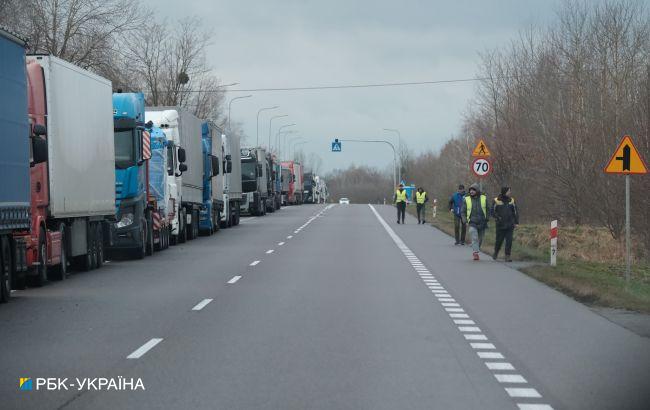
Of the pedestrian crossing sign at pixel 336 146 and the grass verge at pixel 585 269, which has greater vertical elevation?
the pedestrian crossing sign at pixel 336 146

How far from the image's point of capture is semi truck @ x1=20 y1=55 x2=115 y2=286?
20188mm

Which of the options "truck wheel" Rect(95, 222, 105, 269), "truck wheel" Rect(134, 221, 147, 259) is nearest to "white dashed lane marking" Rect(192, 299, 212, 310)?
"truck wheel" Rect(95, 222, 105, 269)

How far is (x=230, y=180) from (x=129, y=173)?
22261 millimetres

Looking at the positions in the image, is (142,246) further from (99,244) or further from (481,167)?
(481,167)

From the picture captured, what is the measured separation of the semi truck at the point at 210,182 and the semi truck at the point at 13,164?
23.3 metres

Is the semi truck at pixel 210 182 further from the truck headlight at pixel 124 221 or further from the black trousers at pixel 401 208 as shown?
the truck headlight at pixel 124 221

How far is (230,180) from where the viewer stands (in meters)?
50.1

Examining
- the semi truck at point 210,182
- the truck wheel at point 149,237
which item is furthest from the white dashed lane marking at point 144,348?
the semi truck at point 210,182

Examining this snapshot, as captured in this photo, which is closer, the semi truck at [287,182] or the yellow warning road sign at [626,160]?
the yellow warning road sign at [626,160]

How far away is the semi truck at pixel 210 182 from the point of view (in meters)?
41.9

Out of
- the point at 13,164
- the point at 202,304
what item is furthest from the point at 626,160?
the point at 13,164

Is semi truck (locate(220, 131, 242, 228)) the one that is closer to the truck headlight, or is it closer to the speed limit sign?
the speed limit sign

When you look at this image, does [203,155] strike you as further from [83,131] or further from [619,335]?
[619,335]

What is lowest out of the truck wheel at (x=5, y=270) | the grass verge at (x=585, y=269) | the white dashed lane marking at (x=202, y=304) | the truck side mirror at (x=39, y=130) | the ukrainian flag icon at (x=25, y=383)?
the grass verge at (x=585, y=269)
